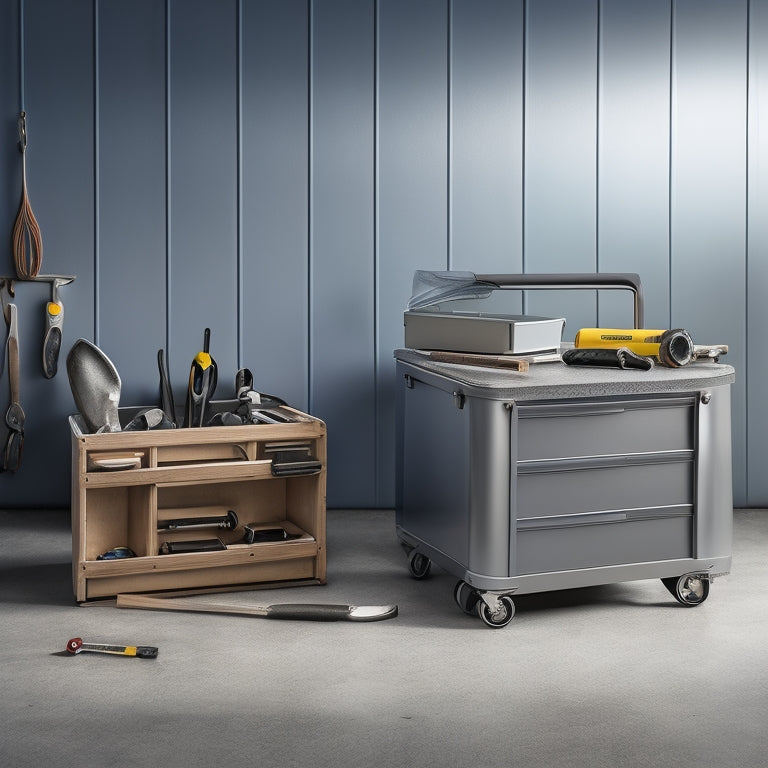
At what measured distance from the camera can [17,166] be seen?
385cm

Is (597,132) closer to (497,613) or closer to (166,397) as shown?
(166,397)

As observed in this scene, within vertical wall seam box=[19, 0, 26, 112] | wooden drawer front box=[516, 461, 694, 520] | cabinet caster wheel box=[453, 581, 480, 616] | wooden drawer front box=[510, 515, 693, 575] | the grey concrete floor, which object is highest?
vertical wall seam box=[19, 0, 26, 112]

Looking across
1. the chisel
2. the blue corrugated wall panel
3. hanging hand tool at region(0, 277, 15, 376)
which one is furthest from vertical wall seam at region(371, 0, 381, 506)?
the chisel

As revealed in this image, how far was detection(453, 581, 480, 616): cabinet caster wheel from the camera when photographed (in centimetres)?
279

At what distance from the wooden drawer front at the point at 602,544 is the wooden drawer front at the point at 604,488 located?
0.17 ft

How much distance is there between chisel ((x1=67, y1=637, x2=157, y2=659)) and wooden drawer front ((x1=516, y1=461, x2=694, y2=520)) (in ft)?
3.33

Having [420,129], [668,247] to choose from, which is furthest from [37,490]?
[668,247]

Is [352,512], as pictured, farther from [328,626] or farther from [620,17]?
[620,17]

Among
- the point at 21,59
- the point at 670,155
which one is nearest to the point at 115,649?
the point at 21,59

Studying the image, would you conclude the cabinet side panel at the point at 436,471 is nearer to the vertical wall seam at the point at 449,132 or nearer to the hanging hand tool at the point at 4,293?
the vertical wall seam at the point at 449,132

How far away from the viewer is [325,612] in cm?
275

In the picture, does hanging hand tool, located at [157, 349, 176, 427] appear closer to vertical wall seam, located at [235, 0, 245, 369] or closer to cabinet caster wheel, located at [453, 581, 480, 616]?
vertical wall seam, located at [235, 0, 245, 369]

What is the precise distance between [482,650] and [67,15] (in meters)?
2.85

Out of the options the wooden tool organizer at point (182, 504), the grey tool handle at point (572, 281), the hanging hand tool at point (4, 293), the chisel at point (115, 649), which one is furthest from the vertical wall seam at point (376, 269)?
the chisel at point (115, 649)
